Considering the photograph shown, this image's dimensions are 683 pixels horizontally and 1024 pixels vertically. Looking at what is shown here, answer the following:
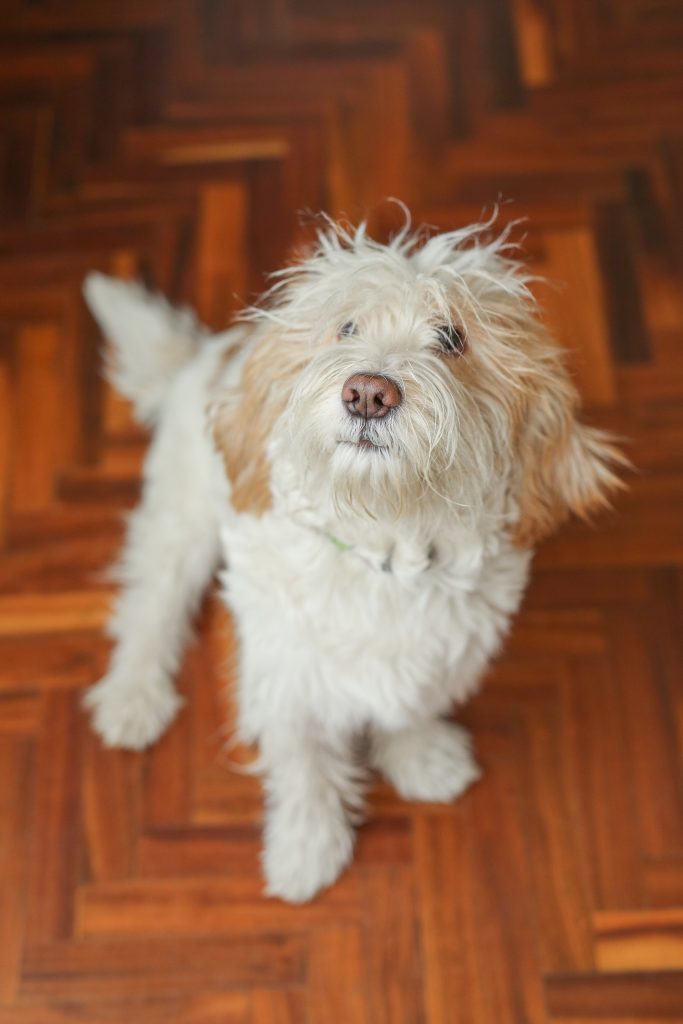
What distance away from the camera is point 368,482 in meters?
1.18

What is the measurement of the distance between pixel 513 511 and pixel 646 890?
841mm

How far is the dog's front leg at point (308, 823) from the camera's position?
172 cm

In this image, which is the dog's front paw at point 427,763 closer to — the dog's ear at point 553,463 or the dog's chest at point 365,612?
the dog's chest at point 365,612

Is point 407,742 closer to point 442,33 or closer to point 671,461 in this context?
point 671,461

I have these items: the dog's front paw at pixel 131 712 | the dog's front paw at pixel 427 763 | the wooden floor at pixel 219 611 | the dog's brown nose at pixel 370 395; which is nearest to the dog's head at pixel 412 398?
the dog's brown nose at pixel 370 395

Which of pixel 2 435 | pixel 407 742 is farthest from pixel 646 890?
pixel 2 435

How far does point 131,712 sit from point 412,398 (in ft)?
3.25

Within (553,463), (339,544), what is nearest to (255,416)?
(339,544)

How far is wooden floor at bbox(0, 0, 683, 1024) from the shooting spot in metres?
1.74

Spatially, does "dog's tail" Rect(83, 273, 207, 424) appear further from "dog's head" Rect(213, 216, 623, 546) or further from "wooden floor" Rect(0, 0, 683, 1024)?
"dog's head" Rect(213, 216, 623, 546)

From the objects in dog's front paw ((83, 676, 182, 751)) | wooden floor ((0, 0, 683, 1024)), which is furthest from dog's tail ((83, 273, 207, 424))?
dog's front paw ((83, 676, 182, 751))

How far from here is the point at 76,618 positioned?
6.61 feet

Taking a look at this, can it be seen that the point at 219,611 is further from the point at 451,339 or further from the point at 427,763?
the point at 451,339

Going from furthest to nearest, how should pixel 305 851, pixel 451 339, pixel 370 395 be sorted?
pixel 305 851 → pixel 451 339 → pixel 370 395
